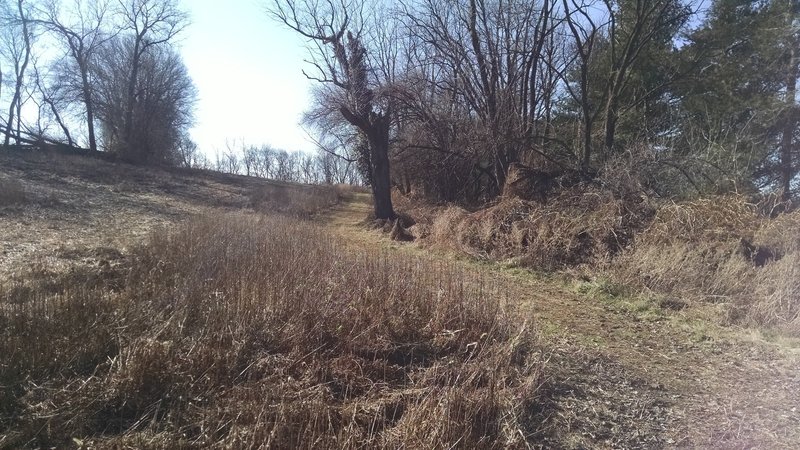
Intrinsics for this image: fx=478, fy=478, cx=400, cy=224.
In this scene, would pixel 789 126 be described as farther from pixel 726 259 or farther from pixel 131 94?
pixel 131 94

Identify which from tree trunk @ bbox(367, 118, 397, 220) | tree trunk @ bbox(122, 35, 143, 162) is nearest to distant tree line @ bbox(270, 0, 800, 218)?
tree trunk @ bbox(367, 118, 397, 220)

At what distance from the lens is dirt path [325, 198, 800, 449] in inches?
143

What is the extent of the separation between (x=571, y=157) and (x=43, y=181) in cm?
1915

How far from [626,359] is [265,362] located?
12.2 feet

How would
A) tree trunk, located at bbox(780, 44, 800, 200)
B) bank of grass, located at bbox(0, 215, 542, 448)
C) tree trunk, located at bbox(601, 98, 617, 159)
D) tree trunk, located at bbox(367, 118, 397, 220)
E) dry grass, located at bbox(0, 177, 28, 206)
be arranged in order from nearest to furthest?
bank of grass, located at bbox(0, 215, 542, 448)
dry grass, located at bbox(0, 177, 28, 206)
tree trunk, located at bbox(601, 98, 617, 159)
tree trunk, located at bbox(780, 44, 800, 200)
tree trunk, located at bbox(367, 118, 397, 220)

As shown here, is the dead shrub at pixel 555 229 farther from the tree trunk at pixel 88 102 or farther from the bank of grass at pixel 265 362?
the tree trunk at pixel 88 102

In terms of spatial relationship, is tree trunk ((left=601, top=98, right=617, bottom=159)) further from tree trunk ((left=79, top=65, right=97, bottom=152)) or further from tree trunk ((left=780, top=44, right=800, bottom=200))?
tree trunk ((left=79, top=65, right=97, bottom=152))

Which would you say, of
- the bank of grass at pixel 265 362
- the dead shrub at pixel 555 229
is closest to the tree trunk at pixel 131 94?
the dead shrub at pixel 555 229

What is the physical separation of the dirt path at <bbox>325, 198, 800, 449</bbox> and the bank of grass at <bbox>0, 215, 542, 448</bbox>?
16.4 inches

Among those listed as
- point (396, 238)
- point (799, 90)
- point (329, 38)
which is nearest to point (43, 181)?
point (329, 38)

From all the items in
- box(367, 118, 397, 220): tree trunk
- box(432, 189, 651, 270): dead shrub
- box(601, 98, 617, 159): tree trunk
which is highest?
box(601, 98, 617, 159): tree trunk

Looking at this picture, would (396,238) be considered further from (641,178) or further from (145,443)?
(145,443)

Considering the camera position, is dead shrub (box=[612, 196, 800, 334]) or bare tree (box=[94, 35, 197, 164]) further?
bare tree (box=[94, 35, 197, 164])

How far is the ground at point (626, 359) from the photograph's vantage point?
368cm
